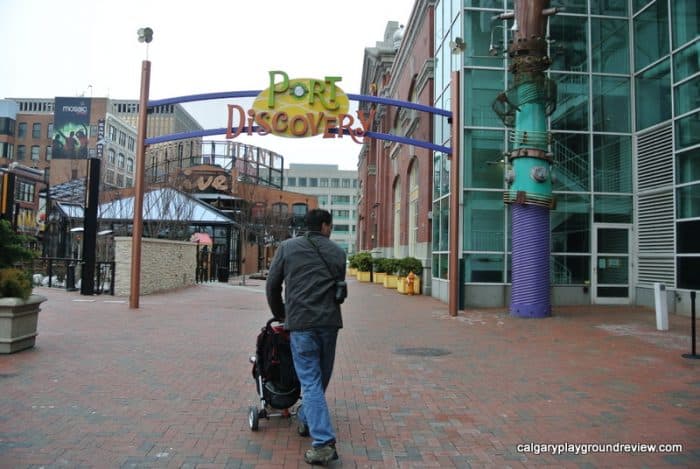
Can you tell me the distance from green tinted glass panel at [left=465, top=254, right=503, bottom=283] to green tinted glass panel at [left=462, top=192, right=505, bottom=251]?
26cm

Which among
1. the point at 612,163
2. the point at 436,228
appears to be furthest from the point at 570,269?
the point at 436,228

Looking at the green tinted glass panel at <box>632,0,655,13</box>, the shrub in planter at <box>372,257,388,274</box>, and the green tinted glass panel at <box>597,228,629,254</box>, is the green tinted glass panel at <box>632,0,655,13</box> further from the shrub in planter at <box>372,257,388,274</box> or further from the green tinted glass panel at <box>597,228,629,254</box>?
the shrub in planter at <box>372,257,388,274</box>

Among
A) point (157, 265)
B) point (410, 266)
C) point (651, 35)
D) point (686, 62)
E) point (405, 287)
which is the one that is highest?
point (651, 35)

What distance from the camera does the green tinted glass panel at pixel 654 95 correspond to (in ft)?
48.8

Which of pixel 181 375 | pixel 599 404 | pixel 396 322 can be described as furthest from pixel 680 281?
pixel 181 375

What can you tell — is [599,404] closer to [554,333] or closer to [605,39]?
[554,333]

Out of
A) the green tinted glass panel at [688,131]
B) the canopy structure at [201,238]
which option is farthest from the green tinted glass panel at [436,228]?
the canopy structure at [201,238]

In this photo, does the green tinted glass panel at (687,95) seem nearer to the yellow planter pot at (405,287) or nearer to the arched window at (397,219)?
the yellow planter pot at (405,287)

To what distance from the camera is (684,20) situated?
14102 mm

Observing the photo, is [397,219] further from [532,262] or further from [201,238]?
[532,262]

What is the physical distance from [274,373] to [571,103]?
587 inches

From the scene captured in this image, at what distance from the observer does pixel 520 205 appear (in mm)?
13227

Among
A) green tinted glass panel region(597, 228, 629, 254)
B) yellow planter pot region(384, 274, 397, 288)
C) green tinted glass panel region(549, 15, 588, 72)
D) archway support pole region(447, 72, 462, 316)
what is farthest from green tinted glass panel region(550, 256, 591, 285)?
yellow planter pot region(384, 274, 397, 288)

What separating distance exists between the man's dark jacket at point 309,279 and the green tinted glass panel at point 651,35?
47.6 ft
